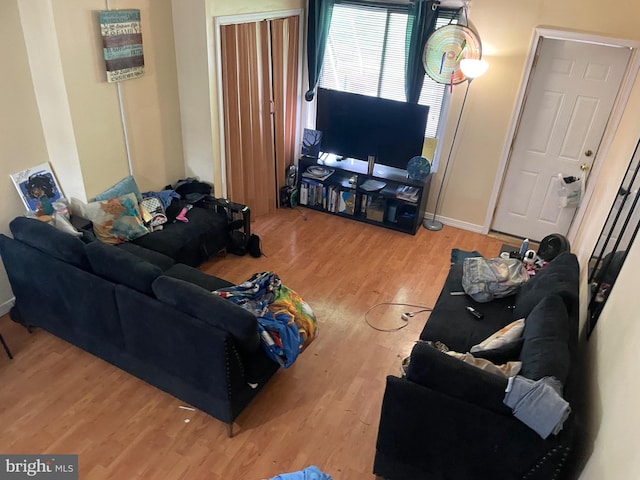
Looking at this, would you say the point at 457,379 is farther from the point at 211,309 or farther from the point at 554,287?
the point at 211,309

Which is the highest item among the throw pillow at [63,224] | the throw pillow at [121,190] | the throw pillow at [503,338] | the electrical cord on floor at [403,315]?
the throw pillow at [121,190]

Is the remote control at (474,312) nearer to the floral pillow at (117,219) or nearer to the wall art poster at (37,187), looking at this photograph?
the floral pillow at (117,219)

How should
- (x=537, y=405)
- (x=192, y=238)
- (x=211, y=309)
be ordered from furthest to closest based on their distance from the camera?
(x=192, y=238), (x=211, y=309), (x=537, y=405)

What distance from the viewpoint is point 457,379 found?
215 cm

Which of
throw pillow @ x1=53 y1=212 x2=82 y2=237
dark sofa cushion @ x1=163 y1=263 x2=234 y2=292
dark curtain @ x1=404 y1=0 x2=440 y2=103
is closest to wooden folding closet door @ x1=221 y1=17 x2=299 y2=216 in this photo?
dark curtain @ x1=404 y1=0 x2=440 y2=103

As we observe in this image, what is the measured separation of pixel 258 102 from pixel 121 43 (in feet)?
4.53

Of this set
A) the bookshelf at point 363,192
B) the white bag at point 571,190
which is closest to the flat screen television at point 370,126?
the bookshelf at point 363,192

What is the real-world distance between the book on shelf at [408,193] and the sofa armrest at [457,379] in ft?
9.42

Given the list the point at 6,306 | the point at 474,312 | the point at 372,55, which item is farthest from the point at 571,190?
the point at 6,306

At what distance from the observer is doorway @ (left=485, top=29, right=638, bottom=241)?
163 inches

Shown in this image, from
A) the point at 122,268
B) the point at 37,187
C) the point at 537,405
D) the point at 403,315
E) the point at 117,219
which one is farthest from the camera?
the point at 403,315

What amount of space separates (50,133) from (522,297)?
351cm

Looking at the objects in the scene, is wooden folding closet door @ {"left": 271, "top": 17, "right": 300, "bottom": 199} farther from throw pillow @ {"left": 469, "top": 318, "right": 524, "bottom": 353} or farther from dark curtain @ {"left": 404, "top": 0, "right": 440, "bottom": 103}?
throw pillow @ {"left": 469, "top": 318, "right": 524, "bottom": 353}

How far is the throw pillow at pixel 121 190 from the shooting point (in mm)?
3789
